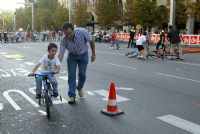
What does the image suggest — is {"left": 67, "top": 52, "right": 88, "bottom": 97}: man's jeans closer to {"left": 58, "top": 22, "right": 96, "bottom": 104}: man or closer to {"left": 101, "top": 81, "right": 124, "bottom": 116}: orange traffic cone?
{"left": 58, "top": 22, "right": 96, "bottom": 104}: man

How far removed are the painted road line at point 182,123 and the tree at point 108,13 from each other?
48968 millimetres

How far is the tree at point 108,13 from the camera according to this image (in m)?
55.5

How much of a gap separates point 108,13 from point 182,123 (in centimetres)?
4962

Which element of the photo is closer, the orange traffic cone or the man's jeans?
the orange traffic cone

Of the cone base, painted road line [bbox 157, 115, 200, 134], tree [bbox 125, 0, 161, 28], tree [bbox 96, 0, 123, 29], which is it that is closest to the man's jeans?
the cone base

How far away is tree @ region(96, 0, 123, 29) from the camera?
55.5 meters

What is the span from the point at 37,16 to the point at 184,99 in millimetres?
77976

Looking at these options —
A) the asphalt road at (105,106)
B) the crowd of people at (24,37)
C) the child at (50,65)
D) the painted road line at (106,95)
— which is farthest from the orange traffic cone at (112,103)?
the crowd of people at (24,37)

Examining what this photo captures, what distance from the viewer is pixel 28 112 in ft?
24.7

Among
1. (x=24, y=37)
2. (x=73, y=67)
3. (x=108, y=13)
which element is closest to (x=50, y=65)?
(x=73, y=67)

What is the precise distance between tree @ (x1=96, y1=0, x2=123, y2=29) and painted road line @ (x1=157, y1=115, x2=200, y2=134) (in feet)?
161

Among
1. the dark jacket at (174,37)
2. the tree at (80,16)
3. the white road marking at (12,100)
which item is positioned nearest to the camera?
the white road marking at (12,100)

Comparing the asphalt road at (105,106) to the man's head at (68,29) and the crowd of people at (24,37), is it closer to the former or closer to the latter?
the man's head at (68,29)

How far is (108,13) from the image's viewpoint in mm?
55531
